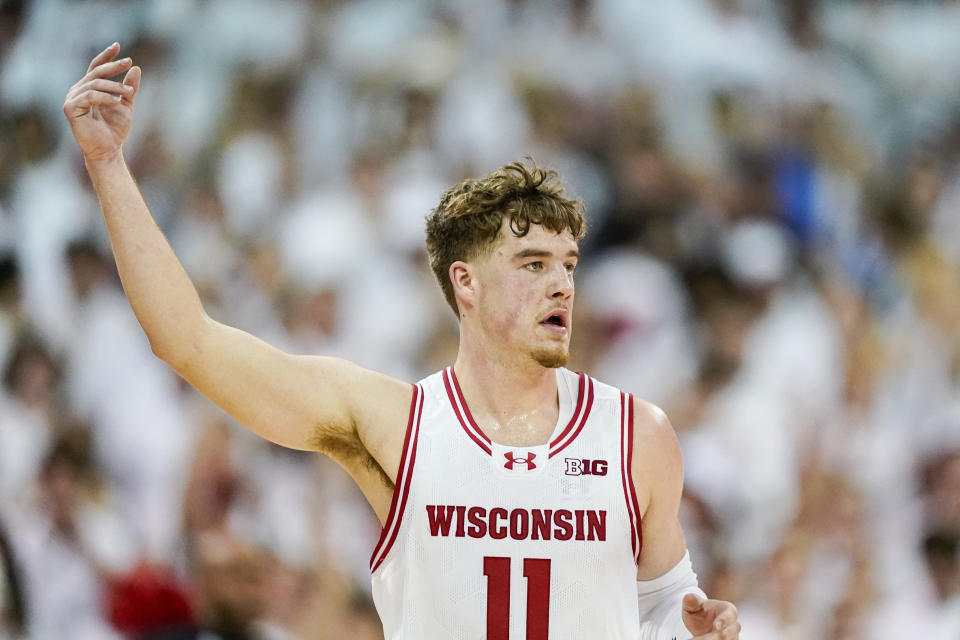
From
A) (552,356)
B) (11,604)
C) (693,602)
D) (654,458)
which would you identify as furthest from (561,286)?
(11,604)

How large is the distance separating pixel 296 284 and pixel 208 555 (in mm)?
1863

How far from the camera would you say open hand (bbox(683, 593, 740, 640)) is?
3.13 metres

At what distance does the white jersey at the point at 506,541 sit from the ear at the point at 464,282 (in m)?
0.41

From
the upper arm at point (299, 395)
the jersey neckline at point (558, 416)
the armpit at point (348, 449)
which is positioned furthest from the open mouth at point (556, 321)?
the armpit at point (348, 449)

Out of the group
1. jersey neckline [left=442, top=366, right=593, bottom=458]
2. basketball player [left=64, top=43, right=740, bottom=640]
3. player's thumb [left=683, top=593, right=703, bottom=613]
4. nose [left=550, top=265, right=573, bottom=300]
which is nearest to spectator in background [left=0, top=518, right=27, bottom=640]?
basketball player [left=64, top=43, right=740, bottom=640]

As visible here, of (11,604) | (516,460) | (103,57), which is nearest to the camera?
(103,57)

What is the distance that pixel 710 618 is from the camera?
3.24 m

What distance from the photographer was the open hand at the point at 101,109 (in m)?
2.97

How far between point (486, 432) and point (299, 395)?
0.58m

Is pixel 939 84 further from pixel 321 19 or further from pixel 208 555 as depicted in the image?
pixel 208 555

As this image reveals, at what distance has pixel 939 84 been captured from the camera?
321 inches

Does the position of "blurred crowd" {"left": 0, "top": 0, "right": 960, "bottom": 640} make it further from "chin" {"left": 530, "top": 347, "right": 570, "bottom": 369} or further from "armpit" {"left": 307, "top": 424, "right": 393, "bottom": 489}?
"chin" {"left": 530, "top": 347, "right": 570, "bottom": 369}

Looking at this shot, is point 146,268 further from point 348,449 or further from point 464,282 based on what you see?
point 464,282

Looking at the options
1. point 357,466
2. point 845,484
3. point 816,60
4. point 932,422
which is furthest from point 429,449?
point 816,60
